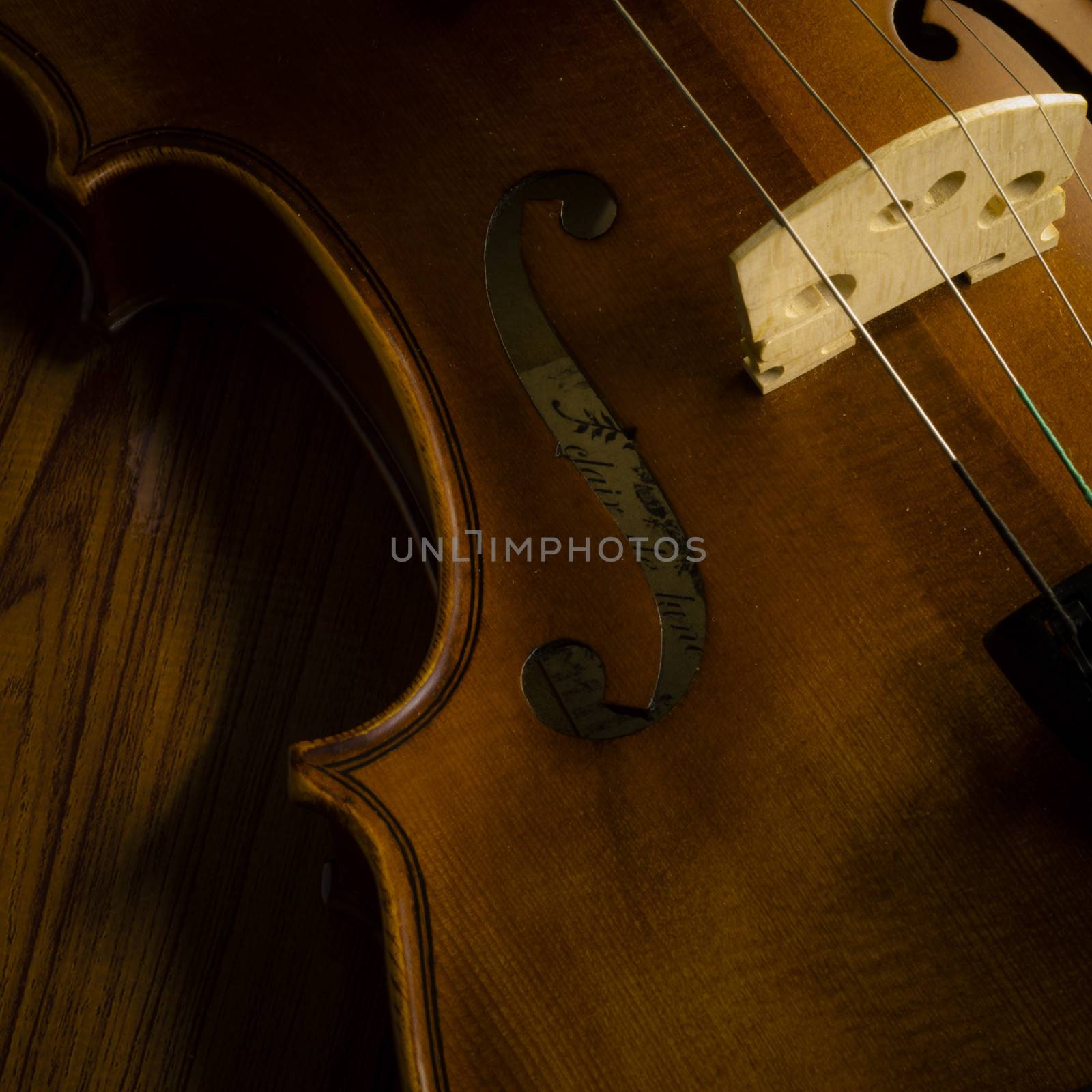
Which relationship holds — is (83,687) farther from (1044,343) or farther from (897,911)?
(1044,343)

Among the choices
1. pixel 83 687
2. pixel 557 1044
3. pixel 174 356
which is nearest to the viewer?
pixel 557 1044

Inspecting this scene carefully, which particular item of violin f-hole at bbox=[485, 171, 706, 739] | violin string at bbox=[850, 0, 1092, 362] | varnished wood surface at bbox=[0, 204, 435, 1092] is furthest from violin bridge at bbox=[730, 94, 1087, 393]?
varnished wood surface at bbox=[0, 204, 435, 1092]

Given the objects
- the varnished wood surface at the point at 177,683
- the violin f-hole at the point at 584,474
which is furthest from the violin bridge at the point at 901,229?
the varnished wood surface at the point at 177,683

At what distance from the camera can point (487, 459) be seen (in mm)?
769

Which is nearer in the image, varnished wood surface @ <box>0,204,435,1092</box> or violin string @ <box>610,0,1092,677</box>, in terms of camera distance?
violin string @ <box>610,0,1092,677</box>

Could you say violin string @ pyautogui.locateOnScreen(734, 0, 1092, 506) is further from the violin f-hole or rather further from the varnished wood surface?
the varnished wood surface

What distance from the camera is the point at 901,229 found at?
72cm

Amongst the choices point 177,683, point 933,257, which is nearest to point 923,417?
point 933,257

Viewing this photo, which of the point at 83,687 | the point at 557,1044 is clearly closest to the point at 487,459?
the point at 557,1044

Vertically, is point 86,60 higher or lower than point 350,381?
higher

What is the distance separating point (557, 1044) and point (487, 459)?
0.38 meters

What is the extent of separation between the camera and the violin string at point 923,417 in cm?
61

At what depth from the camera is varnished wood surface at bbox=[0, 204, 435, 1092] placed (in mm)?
919

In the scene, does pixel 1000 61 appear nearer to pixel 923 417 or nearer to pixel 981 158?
pixel 981 158
